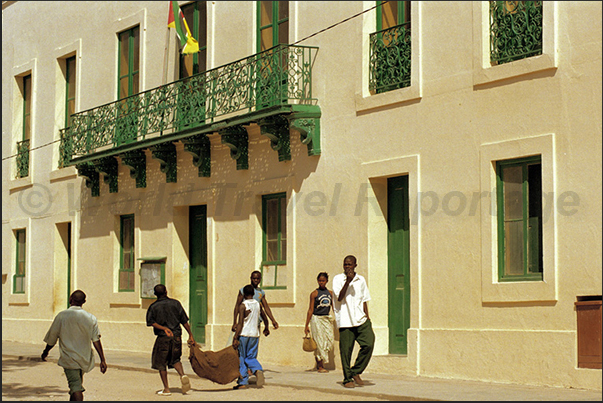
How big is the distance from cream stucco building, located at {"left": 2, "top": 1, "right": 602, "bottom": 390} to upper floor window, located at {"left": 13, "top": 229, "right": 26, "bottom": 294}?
0.77 metres

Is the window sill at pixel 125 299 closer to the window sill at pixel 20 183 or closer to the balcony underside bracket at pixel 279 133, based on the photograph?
the window sill at pixel 20 183

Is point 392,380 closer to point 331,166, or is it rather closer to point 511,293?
point 511,293

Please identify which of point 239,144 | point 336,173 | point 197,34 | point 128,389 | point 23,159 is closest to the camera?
point 128,389

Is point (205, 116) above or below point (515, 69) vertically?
above

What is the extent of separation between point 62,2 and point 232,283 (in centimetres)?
1063

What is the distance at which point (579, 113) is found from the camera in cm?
1263

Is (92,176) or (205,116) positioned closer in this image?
(205,116)

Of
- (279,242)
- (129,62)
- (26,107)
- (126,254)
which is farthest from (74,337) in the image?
(26,107)

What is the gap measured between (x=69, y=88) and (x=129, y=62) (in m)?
3.38

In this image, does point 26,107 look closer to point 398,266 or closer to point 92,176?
point 92,176

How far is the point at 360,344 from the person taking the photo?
13070 millimetres

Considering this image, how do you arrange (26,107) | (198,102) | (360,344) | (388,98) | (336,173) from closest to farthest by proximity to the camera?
(360,344), (388,98), (336,173), (198,102), (26,107)

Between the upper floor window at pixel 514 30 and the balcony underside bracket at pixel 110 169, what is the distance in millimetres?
11643

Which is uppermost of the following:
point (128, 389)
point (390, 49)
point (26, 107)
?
point (26, 107)
